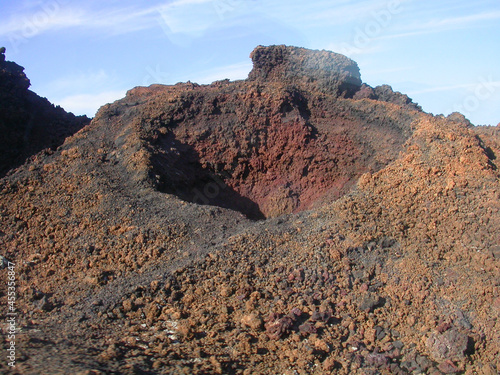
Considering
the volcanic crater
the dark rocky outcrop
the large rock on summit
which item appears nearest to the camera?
the volcanic crater

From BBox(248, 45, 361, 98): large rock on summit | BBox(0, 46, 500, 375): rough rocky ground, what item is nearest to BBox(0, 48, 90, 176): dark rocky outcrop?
BBox(0, 46, 500, 375): rough rocky ground

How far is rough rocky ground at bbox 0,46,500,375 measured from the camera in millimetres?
4895

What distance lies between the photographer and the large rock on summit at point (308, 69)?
39.8 feet

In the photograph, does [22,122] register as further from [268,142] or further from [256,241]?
[256,241]

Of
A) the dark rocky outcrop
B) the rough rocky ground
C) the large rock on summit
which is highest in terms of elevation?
the large rock on summit

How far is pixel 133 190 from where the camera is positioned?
8250mm

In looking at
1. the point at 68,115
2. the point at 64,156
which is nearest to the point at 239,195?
the point at 64,156

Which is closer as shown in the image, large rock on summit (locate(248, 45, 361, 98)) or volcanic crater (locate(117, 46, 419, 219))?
volcanic crater (locate(117, 46, 419, 219))

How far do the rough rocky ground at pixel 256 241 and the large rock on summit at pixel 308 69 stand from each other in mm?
1345

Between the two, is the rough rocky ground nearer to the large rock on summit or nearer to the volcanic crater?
the volcanic crater

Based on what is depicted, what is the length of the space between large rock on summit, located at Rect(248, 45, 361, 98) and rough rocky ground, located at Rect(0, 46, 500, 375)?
1.35 meters

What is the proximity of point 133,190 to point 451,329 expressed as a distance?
18.4 ft

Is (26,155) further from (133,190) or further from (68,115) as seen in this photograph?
(133,190)

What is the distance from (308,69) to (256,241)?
24.1ft
